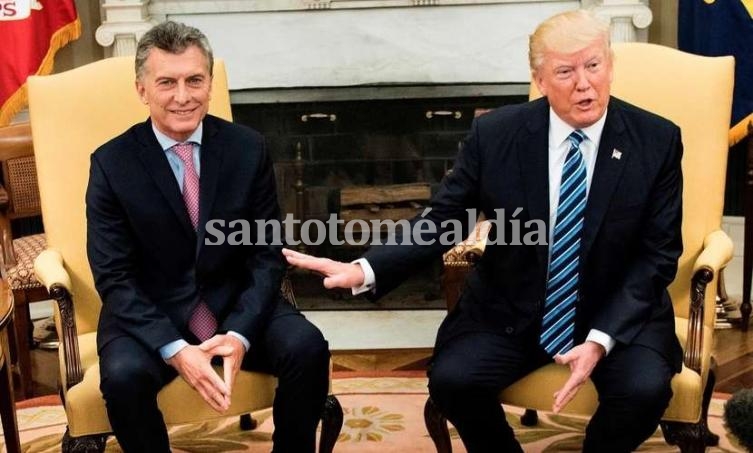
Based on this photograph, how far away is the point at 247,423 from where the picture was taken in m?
3.34

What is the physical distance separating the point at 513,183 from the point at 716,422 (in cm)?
120

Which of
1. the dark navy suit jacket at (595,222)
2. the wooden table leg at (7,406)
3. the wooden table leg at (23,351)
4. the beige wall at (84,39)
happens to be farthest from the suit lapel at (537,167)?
the beige wall at (84,39)

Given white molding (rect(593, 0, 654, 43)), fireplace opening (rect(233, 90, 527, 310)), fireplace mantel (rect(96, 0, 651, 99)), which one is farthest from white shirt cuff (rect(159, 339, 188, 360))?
white molding (rect(593, 0, 654, 43))

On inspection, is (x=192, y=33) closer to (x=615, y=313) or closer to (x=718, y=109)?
(x=615, y=313)

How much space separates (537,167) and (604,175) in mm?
155

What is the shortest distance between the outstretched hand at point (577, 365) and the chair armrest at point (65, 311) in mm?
1098

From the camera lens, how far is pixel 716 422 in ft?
10.8

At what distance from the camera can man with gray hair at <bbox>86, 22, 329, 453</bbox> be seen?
101 inches

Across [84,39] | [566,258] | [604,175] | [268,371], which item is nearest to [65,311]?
[268,371]

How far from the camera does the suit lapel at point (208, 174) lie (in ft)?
8.70

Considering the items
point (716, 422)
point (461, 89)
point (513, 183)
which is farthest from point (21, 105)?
point (716, 422)

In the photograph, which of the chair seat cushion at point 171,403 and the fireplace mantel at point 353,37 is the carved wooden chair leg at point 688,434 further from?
the fireplace mantel at point 353,37

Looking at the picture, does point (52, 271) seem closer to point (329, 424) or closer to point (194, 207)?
point (194, 207)

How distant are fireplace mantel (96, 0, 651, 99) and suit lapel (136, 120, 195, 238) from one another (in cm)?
215
